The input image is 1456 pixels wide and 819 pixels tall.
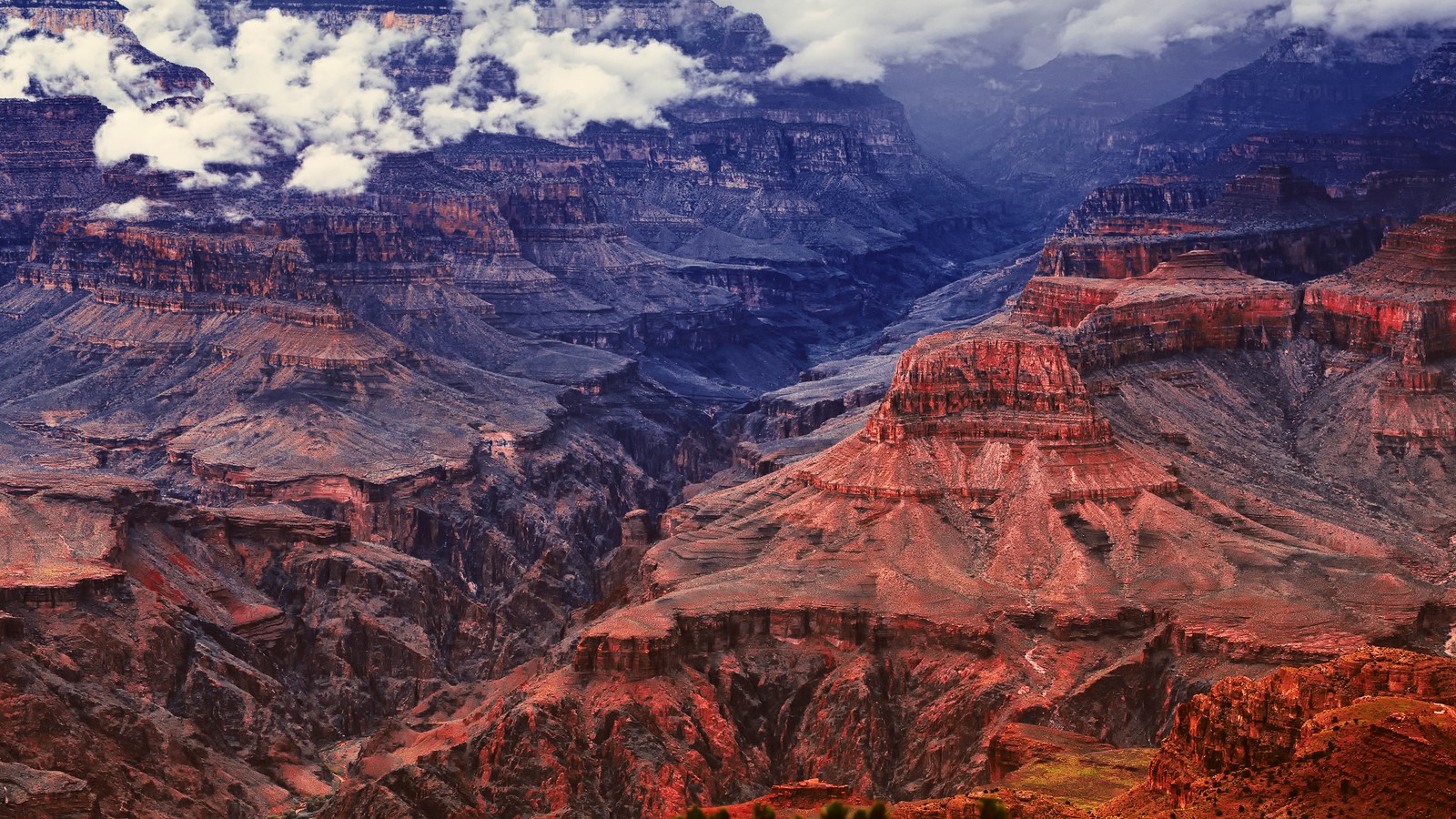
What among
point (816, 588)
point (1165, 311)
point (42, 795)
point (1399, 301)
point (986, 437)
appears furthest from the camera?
point (1399, 301)

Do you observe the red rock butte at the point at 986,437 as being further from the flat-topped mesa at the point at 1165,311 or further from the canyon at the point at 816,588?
the flat-topped mesa at the point at 1165,311

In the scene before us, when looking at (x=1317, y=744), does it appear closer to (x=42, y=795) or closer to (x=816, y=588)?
(x=42, y=795)

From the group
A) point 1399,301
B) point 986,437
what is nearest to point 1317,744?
point 986,437

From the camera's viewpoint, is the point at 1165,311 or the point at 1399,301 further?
the point at 1399,301

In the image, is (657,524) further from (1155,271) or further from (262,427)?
(1155,271)

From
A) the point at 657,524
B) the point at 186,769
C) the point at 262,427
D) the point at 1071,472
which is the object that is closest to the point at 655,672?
the point at 186,769

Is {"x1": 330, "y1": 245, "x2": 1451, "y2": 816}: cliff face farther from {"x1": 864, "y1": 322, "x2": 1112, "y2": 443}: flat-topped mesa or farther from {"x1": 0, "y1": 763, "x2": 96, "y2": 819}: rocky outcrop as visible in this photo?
{"x1": 0, "y1": 763, "x2": 96, "y2": 819}: rocky outcrop

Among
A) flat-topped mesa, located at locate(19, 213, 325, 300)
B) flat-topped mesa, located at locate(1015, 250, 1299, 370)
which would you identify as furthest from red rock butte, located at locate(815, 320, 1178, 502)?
flat-topped mesa, located at locate(19, 213, 325, 300)
